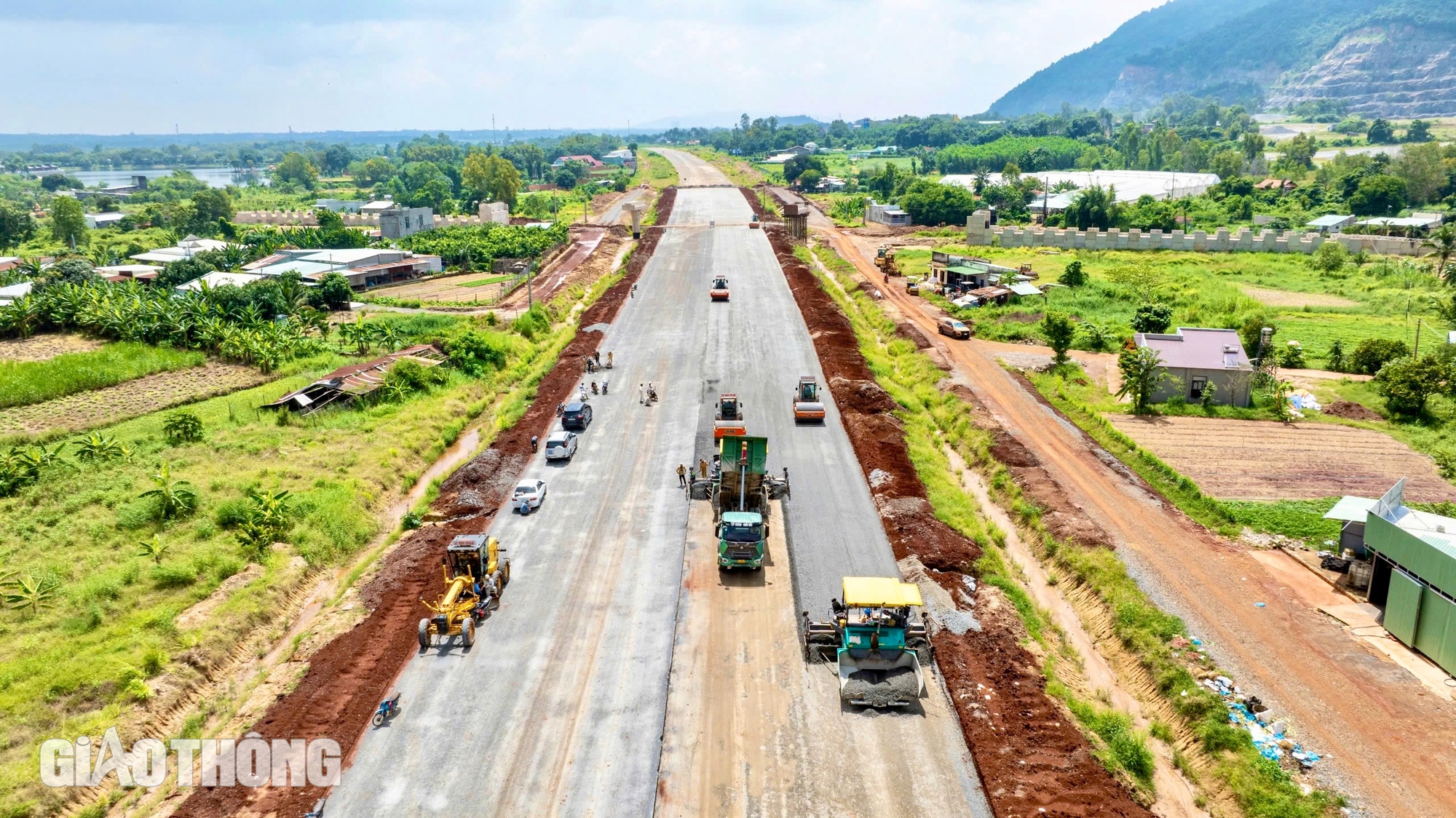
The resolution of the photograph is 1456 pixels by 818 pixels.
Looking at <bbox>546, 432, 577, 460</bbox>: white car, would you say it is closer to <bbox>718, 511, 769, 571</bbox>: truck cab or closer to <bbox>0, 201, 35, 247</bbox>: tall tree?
<bbox>718, 511, 769, 571</bbox>: truck cab

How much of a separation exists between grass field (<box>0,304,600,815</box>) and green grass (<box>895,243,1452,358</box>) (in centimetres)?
4536

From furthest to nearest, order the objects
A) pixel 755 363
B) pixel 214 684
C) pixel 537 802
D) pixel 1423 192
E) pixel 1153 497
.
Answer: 1. pixel 1423 192
2. pixel 755 363
3. pixel 1153 497
4. pixel 214 684
5. pixel 537 802

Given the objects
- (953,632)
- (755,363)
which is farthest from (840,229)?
(953,632)

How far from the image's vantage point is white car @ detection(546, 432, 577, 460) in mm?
40406

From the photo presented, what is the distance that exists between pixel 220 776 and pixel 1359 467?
47522 millimetres

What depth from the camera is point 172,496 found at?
3478 centimetres

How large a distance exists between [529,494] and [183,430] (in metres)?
20.7

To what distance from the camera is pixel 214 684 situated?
86.6 ft

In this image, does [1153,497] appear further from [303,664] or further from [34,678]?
[34,678]

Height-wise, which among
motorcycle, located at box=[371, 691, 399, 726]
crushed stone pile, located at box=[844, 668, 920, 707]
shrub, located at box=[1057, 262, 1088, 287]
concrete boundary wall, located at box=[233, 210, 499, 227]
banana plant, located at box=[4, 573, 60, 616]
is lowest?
motorcycle, located at box=[371, 691, 399, 726]

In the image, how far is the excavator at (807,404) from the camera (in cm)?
4500

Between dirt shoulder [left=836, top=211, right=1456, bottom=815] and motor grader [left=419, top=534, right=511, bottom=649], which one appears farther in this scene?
motor grader [left=419, top=534, right=511, bottom=649]

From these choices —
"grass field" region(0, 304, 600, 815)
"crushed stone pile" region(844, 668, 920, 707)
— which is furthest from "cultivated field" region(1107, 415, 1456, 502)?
"grass field" region(0, 304, 600, 815)

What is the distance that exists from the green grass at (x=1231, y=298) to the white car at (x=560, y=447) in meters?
37.9
